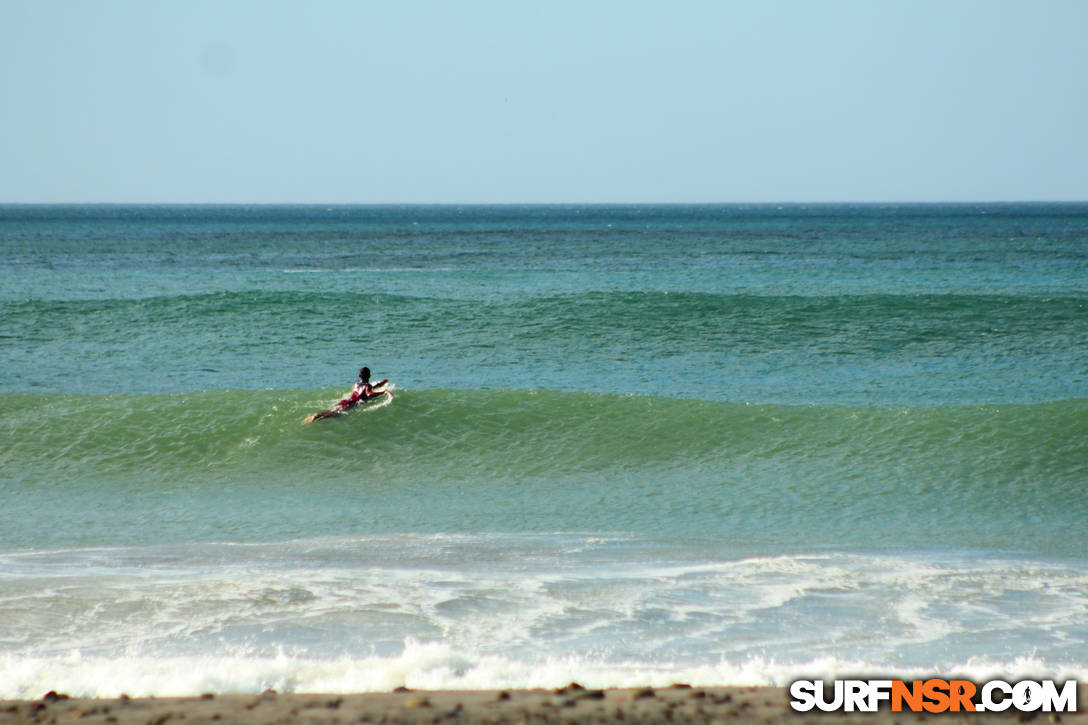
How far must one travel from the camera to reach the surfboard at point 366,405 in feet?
46.5

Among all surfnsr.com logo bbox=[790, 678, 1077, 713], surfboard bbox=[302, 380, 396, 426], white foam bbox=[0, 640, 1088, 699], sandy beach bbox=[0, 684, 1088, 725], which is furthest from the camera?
surfboard bbox=[302, 380, 396, 426]

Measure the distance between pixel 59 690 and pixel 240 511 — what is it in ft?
16.4

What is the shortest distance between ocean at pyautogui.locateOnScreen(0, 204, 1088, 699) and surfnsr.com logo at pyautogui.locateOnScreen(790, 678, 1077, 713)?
33cm

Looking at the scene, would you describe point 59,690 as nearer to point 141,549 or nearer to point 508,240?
point 141,549

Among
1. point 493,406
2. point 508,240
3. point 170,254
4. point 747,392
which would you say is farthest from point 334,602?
point 508,240

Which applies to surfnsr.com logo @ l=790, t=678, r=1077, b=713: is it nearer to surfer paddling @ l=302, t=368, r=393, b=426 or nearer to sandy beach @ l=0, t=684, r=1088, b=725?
sandy beach @ l=0, t=684, r=1088, b=725

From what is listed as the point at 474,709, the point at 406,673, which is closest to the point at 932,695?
the point at 474,709

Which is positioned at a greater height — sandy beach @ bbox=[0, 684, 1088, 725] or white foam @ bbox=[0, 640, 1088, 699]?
sandy beach @ bbox=[0, 684, 1088, 725]

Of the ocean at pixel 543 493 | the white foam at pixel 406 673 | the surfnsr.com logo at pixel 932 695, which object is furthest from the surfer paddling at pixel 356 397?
the surfnsr.com logo at pixel 932 695

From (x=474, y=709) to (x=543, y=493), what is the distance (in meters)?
6.32

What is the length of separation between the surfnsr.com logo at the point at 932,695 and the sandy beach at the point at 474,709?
0.28 feet

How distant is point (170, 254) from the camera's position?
57.7 meters

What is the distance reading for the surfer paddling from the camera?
14.2m

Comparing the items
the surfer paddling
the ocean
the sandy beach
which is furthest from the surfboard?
the sandy beach
